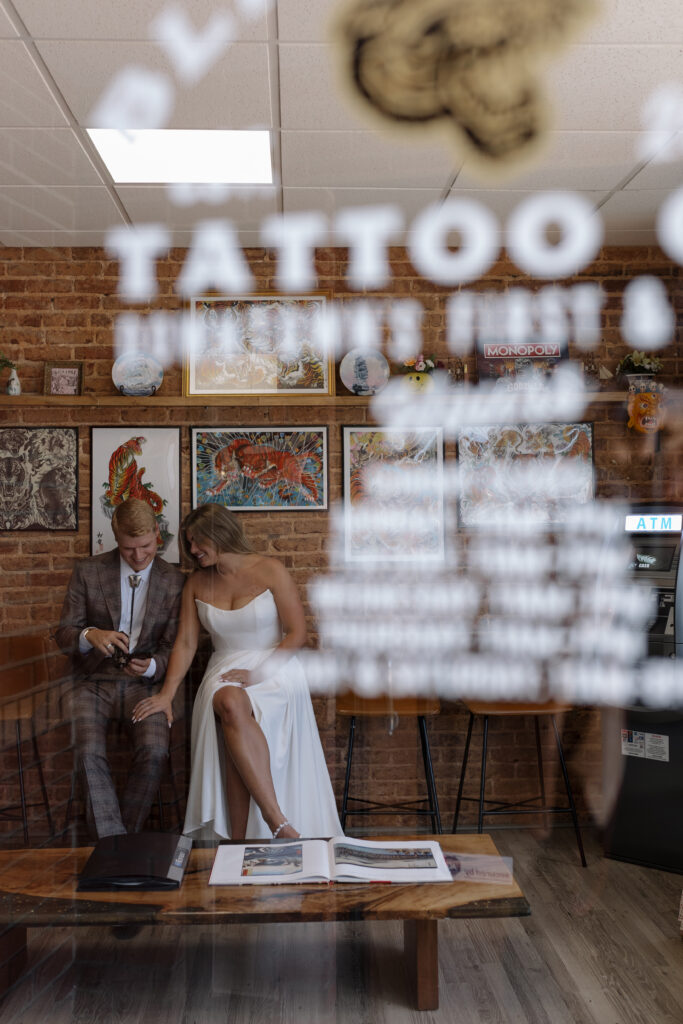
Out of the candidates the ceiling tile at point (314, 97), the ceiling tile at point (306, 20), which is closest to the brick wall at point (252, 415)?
the ceiling tile at point (314, 97)

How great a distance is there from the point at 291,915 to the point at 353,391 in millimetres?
954

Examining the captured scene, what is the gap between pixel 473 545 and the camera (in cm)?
145

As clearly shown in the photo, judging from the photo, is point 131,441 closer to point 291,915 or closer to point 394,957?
point 291,915

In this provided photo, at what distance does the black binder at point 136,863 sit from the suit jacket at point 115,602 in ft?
0.98

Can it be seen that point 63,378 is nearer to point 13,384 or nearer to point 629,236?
point 13,384

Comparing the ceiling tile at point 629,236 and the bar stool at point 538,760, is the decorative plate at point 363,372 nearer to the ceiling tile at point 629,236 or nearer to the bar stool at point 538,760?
the ceiling tile at point 629,236

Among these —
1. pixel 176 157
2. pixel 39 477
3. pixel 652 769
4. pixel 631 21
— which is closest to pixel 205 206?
pixel 176 157

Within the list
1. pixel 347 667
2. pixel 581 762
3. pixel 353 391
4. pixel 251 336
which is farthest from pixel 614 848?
pixel 251 336

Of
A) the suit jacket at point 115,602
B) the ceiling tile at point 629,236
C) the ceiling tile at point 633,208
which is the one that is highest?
the ceiling tile at point 633,208

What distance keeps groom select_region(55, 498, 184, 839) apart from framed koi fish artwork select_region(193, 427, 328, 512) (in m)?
0.13

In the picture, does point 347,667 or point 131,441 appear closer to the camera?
point 131,441

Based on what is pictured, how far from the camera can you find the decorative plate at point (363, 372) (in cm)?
144

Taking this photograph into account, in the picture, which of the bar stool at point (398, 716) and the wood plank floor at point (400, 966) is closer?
the wood plank floor at point (400, 966)

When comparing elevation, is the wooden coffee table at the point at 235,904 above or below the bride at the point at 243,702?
below
